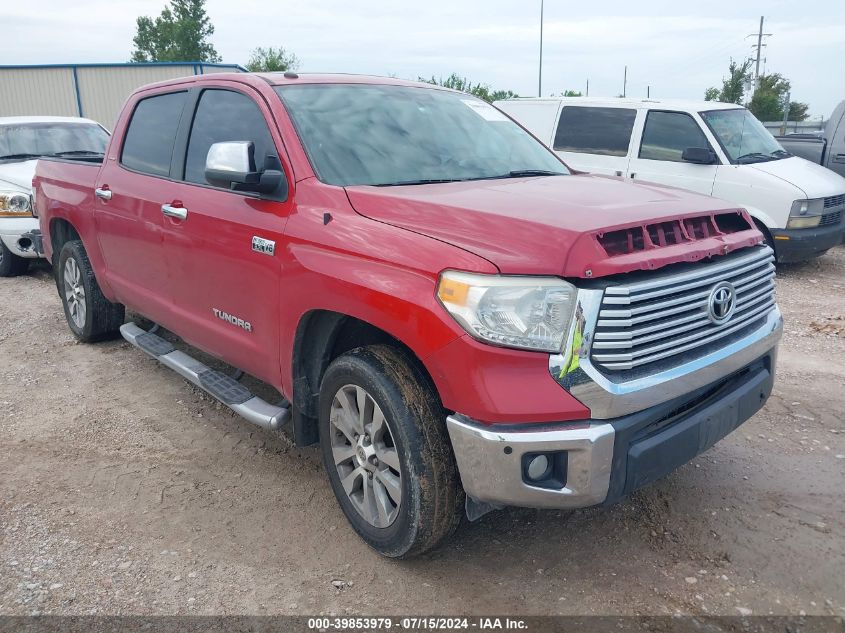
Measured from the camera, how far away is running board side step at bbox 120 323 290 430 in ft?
10.9

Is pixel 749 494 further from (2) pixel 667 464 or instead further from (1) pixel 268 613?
(1) pixel 268 613

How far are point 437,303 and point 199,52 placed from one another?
74447 millimetres

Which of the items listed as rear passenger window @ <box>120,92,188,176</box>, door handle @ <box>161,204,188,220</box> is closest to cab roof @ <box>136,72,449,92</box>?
rear passenger window @ <box>120,92,188,176</box>

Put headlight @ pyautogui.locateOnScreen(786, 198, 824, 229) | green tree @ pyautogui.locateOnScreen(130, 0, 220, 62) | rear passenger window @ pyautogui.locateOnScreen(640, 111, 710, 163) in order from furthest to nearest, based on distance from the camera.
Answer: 1. green tree @ pyautogui.locateOnScreen(130, 0, 220, 62)
2. rear passenger window @ pyautogui.locateOnScreen(640, 111, 710, 163)
3. headlight @ pyautogui.locateOnScreen(786, 198, 824, 229)

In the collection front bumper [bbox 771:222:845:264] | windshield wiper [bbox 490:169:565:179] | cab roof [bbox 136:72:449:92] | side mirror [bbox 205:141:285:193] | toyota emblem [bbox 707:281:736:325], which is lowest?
front bumper [bbox 771:222:845:264]

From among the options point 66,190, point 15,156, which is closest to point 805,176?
point 66,190

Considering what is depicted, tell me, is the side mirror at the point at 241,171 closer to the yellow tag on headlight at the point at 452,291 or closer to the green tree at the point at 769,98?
the yellow tag on headlight at the point at 452,291

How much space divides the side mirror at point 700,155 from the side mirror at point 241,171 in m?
6.07

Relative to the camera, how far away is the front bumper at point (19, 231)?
25.4 ft

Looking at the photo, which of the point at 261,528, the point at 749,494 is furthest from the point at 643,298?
the point at 261,528

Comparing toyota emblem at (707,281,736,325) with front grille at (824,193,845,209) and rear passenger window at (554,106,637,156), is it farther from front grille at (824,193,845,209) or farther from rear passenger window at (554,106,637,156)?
rear passenger window at (554,106,637,156)

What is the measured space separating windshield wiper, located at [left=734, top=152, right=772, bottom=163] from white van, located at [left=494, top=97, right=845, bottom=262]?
0.01 meters

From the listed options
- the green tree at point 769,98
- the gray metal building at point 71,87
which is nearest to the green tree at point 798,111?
the green tree at point 769,98

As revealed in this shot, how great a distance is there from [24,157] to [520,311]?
8.18m
